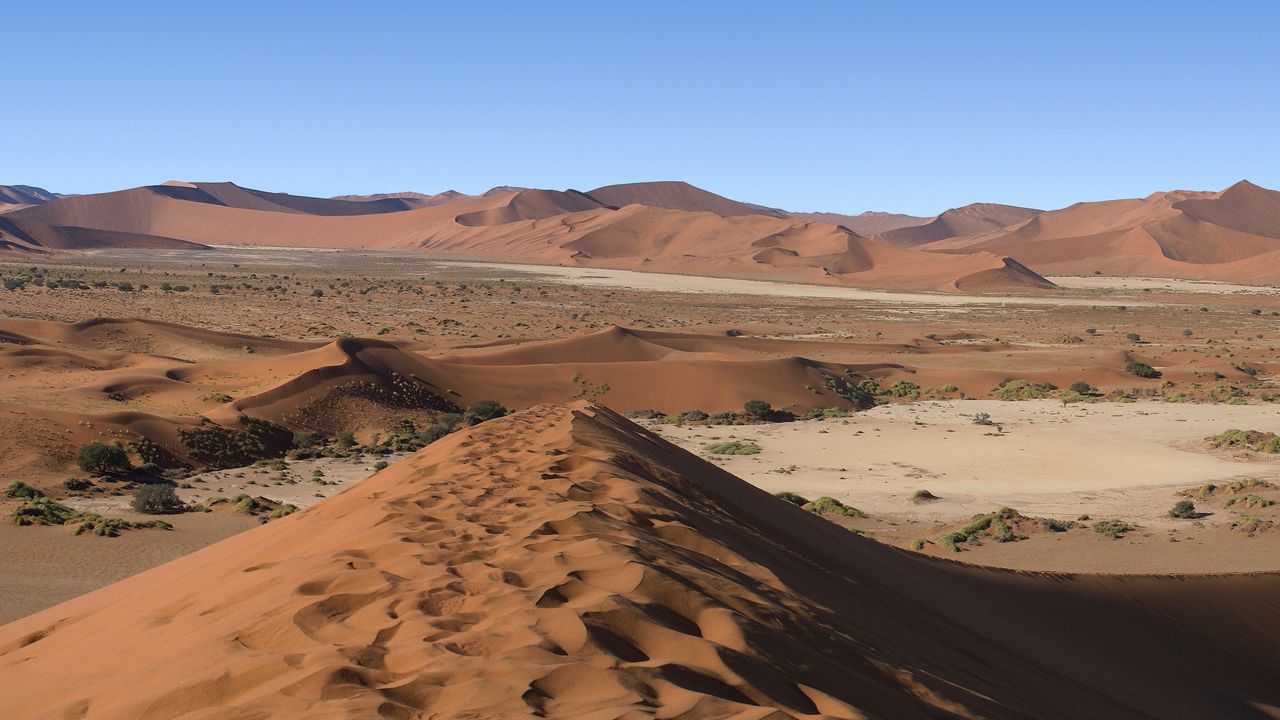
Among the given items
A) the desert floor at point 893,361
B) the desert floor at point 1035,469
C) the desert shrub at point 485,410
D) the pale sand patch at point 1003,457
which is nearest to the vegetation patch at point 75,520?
the desert floor at point 893,361

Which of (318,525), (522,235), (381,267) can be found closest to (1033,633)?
(318,525)

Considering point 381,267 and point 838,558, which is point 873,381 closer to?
point 838,558

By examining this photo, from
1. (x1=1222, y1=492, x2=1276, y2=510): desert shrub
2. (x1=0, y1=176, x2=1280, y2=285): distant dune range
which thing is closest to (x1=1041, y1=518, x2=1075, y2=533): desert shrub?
(x1=1222, y1=492, x2=1276, y2=510): desert shrub

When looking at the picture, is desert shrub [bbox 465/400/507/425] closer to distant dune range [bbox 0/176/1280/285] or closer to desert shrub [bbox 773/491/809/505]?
desert shrub [bbox 773/491/809/505]

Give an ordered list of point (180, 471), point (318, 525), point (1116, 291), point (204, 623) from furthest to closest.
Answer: point (1116, 291)
point (180, 471)
point (318, 525)
point (204, 623)

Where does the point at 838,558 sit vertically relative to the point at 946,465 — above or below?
above

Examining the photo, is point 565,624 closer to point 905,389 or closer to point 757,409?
point 757,409
